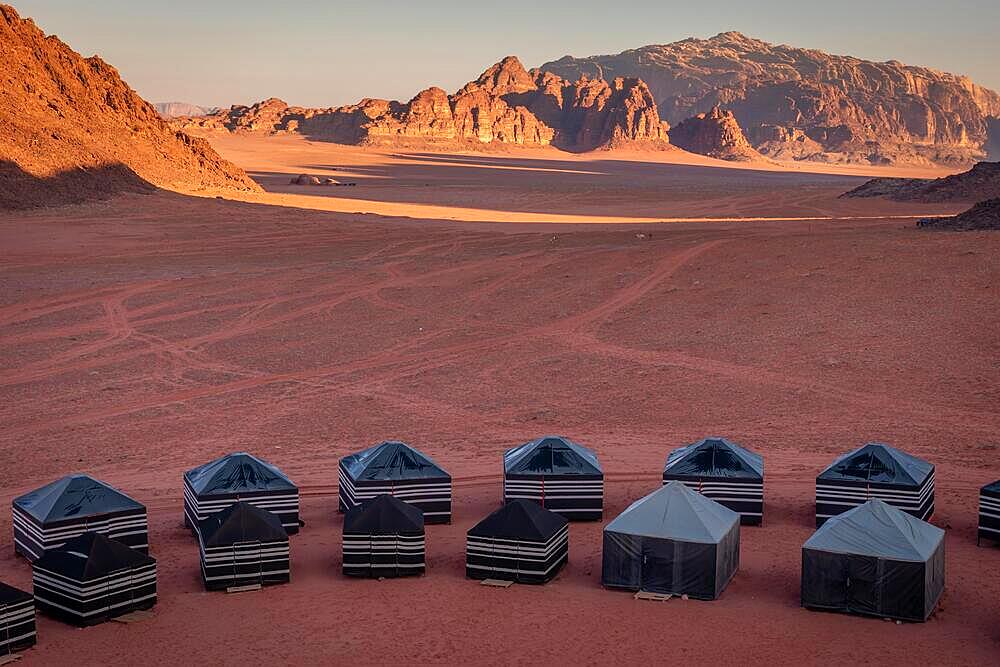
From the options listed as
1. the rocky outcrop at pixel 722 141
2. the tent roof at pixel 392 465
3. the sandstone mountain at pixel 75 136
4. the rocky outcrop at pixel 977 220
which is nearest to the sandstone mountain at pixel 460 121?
the rocky outcrop at pixel 722 141

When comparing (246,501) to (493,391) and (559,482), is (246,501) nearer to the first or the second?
(559,482)

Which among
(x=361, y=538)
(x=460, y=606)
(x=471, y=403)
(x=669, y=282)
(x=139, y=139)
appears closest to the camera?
(x=460, y=606)

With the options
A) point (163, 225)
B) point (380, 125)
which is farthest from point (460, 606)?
point (380, 125)

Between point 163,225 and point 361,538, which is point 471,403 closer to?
point 361,538

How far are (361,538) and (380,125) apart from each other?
538ft

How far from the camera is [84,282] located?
4044cm

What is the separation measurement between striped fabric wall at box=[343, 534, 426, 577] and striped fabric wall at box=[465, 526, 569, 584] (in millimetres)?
760

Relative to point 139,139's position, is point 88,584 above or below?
below

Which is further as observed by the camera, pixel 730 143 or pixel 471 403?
pixel 730 143

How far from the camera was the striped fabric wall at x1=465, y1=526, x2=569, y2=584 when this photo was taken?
14812 mm

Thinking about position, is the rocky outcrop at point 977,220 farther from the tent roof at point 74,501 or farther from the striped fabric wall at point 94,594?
the striped fabric wall at point 94,594

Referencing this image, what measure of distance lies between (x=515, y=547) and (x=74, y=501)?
6307 mm

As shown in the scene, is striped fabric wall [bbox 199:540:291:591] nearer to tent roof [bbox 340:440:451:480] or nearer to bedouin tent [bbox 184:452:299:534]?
bedouin tent [bbox 184:452:299:534]

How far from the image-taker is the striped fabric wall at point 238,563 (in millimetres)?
14625
